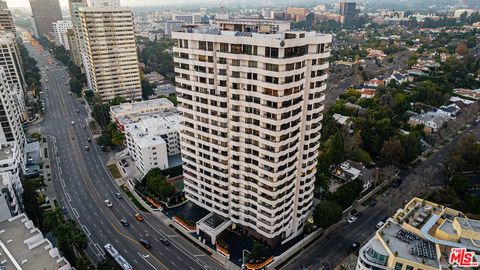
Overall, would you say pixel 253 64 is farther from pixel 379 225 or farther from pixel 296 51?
pixel 379 225

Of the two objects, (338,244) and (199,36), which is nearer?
(199,36)

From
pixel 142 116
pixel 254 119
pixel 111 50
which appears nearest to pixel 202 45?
pixel 254 119

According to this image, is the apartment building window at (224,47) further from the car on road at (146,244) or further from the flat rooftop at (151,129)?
the flat rooftop at (151,129)

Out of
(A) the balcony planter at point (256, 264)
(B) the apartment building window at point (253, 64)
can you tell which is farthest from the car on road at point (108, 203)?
(B) the apartment building window at point (253, 64)

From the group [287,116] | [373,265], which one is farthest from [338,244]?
[287,116]

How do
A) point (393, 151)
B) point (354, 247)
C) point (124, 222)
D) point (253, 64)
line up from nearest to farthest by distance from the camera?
point (253, 64) → point (354, 247) → point (124, 222) → point (393, 151)

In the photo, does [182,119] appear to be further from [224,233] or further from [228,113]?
[224,233]

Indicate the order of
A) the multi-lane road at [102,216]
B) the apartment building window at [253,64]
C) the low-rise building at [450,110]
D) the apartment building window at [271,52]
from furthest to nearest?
the low-rise building at [450,110] → the multi-lane road at [102,216] → the apartment building window at [253,64] → the apartment building window at [271,52]
